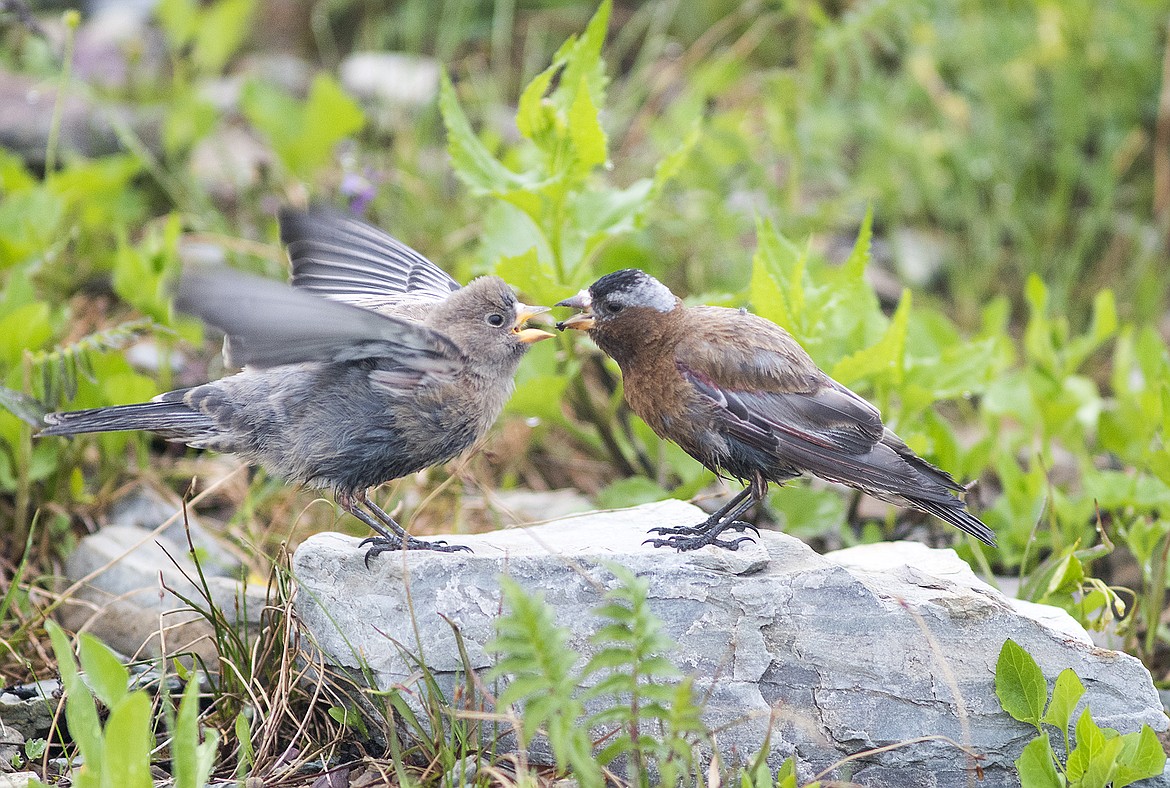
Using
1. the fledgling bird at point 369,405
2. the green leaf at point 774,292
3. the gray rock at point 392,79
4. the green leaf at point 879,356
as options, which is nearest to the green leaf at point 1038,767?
the green leaf at point 879,356

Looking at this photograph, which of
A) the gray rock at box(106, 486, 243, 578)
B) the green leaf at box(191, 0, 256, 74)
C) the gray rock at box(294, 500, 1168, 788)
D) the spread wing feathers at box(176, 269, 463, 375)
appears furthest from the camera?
the green leaf at box(191, 0, 256, 74)

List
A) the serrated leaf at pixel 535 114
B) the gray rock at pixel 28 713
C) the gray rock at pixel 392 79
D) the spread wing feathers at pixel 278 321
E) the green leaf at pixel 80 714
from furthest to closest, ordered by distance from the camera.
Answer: the gray rock at pixel 392 79, the serrated leaf at pixel 535 114, the gray rock at pixel 28 713, the spread wing feathers at pixel 278 321, the green leaf at pixel 80 714

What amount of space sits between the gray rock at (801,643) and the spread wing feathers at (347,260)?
3.91 feet

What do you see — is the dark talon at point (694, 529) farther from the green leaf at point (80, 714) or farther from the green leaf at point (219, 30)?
the green leaf at point (219, 30)

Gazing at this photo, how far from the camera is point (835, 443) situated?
3.78 meters

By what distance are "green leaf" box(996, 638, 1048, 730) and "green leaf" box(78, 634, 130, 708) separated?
2.28 meters

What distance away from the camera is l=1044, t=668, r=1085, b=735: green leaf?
3232mm

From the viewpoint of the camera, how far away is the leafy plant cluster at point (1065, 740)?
3.15 metres

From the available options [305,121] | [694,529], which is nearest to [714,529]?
[694,529]

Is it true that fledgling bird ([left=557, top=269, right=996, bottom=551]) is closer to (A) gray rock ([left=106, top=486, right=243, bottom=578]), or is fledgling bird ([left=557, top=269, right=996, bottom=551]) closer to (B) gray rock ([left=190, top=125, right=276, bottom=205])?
(A) gray rock ([left=106, top=486, right=243, bottom=578])

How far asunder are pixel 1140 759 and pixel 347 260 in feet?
9.53

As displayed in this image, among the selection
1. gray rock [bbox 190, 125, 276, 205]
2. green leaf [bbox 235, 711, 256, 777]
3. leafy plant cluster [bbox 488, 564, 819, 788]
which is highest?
gray rock [bbox 190, 125, 276, 205]

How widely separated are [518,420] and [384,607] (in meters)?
2.23

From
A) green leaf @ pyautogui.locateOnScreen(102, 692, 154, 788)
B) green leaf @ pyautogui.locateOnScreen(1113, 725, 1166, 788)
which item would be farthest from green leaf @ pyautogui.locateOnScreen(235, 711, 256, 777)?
green leaf @ pyautogui.locateOnScreen(1113, 725, 1166, 788)
